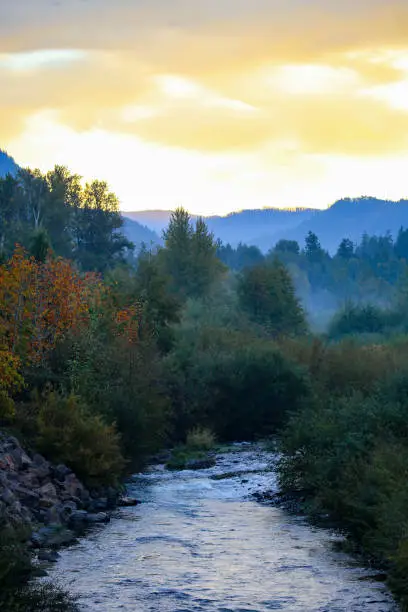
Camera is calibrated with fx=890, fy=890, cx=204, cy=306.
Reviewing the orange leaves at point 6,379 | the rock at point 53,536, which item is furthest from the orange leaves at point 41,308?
the rock at point 53,536

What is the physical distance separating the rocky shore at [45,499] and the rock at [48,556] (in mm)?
29

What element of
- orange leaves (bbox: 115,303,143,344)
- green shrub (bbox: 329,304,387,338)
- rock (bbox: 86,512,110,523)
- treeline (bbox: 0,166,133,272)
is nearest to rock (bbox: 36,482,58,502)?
rock (bbox: 86,512,110,523)

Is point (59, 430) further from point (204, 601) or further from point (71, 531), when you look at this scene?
point (204, 601)

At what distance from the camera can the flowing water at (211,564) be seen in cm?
1339

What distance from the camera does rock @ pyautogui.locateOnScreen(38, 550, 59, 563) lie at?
51.1ft

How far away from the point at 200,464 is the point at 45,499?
356 inches

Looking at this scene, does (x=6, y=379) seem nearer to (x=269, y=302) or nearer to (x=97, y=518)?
(x=97, y=518)

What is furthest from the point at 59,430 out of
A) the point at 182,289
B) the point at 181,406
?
the point at 182,289

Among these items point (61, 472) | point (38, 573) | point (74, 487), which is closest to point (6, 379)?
point (61, 472)

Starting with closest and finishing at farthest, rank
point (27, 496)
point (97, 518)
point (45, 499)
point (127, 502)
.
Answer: point (27, 496), point (45, 499), point (97, 518), point (127, 502)

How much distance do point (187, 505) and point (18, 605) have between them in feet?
31.1

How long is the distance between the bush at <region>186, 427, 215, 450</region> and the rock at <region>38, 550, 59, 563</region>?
15.0 m

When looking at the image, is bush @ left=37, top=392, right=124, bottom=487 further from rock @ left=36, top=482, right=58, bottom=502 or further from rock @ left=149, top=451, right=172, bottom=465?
rock @ left=149, top=451, right=172, bottom=465

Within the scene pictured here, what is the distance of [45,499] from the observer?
19125 mm
